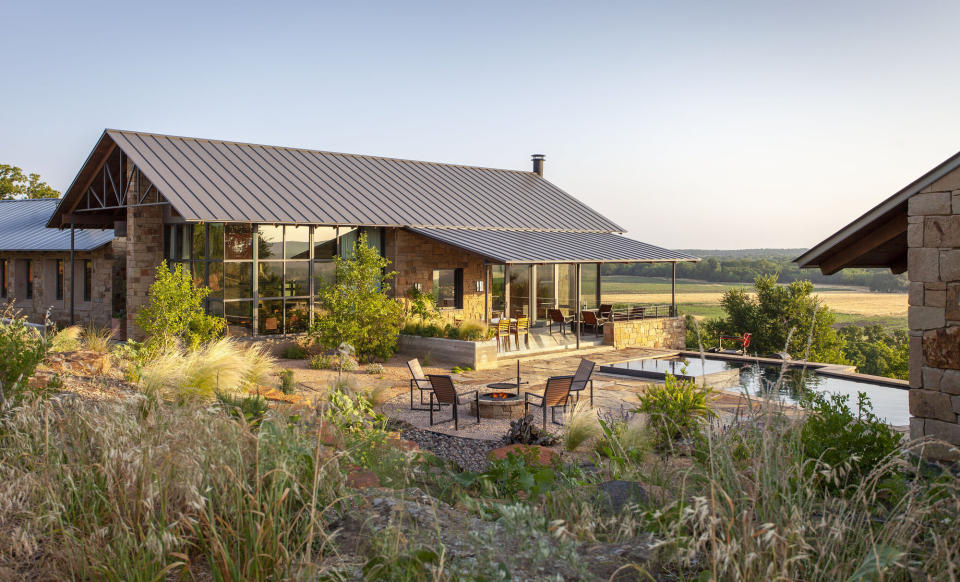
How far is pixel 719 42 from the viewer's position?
615 inches

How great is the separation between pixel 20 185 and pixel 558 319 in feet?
130

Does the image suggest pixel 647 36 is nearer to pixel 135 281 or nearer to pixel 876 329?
pixel 135 281

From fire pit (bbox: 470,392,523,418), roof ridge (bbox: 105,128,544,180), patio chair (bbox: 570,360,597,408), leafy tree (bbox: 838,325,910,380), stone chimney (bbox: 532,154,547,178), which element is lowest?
leafy tree (bbox: 838,325,910,380)

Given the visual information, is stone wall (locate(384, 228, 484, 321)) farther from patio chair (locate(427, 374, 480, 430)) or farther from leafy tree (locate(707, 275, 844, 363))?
leafy tree (locate(707, 275, 844, 363))

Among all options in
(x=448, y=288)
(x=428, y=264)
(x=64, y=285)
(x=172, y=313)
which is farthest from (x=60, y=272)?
(x=448, y=288)

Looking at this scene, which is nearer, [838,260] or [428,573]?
[428,573]

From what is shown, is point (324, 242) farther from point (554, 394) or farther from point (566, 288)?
point (554, 394)

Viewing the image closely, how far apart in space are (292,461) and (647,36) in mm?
15186

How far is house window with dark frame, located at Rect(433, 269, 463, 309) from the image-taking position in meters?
20.2

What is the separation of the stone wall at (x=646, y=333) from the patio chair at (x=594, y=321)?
0.26 metres

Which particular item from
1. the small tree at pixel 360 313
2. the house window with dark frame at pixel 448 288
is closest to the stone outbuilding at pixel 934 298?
the small tree at pixel 360 313

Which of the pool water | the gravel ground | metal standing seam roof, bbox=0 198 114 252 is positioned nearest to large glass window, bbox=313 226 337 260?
metal standing seam roof, bbox=0 198 114 252

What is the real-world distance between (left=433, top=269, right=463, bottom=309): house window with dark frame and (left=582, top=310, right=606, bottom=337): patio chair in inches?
144

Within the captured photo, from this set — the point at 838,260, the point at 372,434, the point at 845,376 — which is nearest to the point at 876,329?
the point at 845,376
